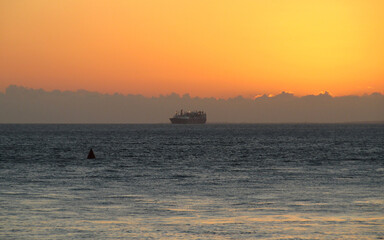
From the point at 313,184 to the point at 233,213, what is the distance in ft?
47.5

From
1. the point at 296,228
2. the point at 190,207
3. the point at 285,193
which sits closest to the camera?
the point at 296,228

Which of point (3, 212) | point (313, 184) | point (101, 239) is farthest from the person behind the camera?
point (313, 184)

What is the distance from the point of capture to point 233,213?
24609 mm

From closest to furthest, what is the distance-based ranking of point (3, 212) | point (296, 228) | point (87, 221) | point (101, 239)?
point (101, 239), point (296, 228), point (87, 221), point (3, 212)

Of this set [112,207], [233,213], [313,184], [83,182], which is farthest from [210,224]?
[83,182]

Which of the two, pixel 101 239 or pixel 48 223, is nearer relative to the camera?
pixel 101 239

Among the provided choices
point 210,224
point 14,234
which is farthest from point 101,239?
point 210,224

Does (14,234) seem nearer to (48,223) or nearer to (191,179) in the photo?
(48,223)

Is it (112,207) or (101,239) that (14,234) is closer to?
(101,239)

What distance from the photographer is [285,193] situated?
32312mm

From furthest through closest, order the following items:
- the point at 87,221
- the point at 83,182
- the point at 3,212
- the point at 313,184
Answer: the point at 83,182
the point at 313,184
the point at 3,212
the point at 87,221

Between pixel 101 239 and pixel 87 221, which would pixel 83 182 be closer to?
pixel 87 221

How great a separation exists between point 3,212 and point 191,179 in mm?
19763

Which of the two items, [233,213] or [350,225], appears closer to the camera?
[350,225]
